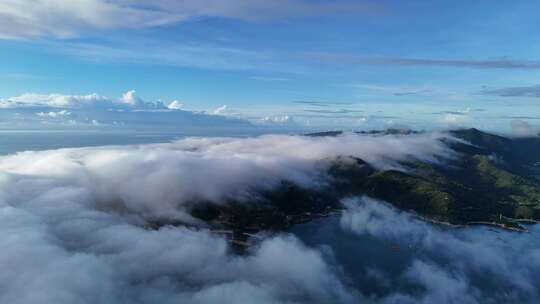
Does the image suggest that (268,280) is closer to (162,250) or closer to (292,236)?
(162,250)

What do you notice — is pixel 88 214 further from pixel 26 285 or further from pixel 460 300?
pixel 460 300

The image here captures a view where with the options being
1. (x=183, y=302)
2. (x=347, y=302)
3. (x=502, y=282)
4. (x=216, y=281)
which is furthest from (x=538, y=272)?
(x=183, y=302)

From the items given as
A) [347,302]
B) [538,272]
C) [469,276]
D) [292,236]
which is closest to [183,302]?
[347,302]

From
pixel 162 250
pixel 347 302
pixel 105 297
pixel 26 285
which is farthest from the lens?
pixel 162 250

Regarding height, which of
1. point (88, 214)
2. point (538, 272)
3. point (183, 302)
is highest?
point (88, 214)

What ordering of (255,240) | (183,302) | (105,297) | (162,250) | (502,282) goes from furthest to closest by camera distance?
(255,240), (502,282), (162,250), (183,302), (105,297)

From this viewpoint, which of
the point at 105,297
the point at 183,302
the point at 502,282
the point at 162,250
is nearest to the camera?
the point at 105,297

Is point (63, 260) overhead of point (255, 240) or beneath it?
overhead

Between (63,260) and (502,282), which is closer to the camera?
(63,260)

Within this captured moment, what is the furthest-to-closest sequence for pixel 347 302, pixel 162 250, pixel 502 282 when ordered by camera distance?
1. pixel 502 282
2. pixel 162 250
3. pixel 347 302
